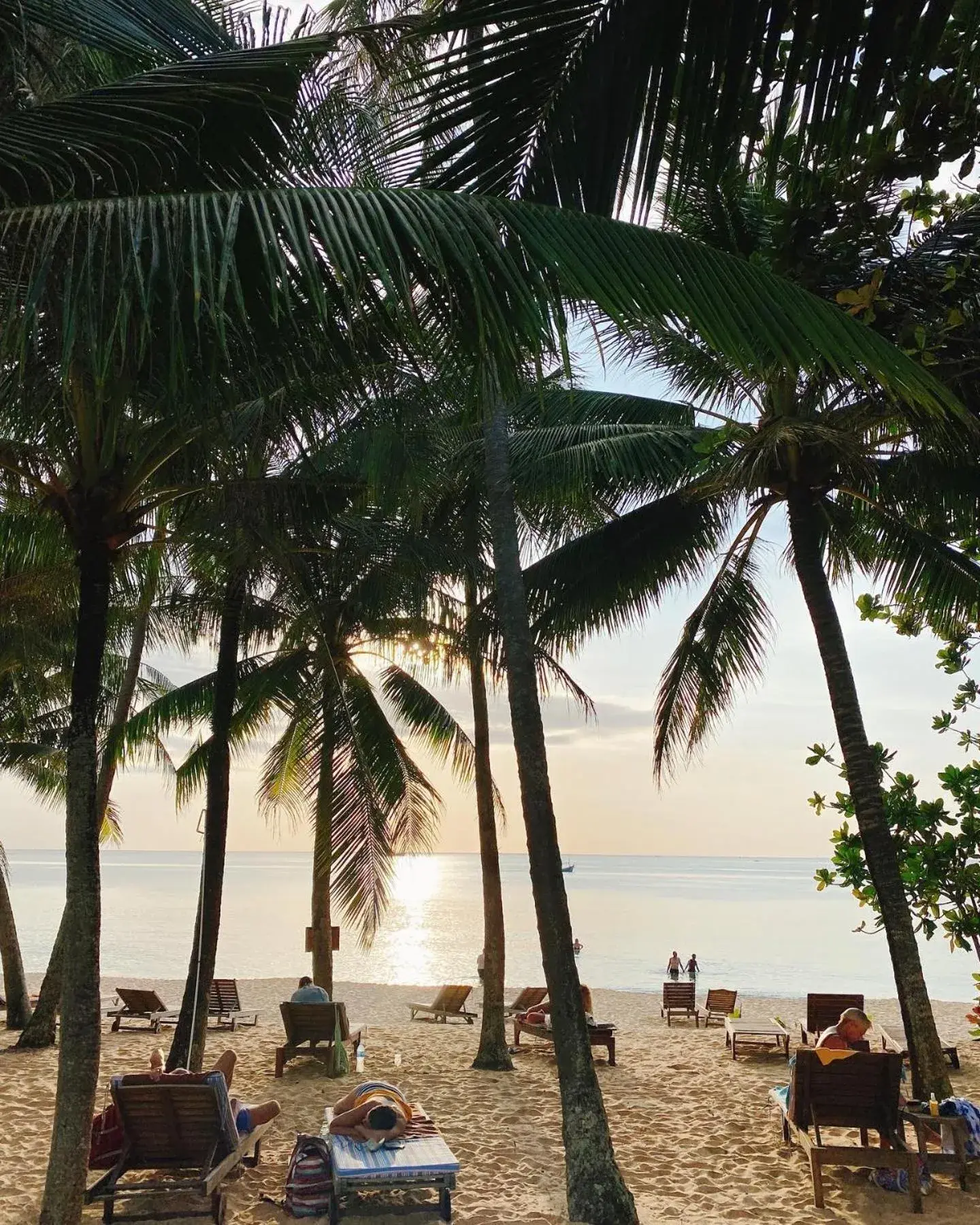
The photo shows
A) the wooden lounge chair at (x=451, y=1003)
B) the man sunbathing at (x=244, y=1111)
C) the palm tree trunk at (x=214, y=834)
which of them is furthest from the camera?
the wooden lounge chair at (x=451, y=1003)

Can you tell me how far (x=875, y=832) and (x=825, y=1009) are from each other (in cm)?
394

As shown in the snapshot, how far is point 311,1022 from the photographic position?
1119 cm

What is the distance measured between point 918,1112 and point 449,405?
5788 millimetres

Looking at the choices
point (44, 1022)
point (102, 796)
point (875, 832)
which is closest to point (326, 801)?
point (102, 796)

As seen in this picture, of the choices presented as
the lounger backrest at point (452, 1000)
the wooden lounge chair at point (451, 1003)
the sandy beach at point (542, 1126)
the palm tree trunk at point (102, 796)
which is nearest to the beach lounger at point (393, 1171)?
the sandy beach at point (542, 1126)

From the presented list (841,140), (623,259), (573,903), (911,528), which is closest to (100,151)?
(623,259)

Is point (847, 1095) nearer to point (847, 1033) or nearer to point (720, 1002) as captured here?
point (847, 1033)

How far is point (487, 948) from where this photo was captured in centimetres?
1234

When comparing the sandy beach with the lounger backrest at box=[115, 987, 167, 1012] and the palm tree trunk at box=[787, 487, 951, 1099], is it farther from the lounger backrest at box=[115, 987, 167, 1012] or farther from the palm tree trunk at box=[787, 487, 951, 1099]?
the palm tree trunk at box=[787, 487, 951, 1099]

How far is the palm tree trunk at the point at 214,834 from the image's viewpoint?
31.9ft

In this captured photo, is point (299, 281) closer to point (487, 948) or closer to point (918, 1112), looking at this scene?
point (918, 1112)

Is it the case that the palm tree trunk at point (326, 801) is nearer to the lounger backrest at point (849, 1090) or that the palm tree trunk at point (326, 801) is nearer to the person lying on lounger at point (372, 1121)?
the person lying on lounger at point (372, 1121)

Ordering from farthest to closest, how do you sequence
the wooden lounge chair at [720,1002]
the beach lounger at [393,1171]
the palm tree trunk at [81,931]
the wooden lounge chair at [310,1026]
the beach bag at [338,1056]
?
the wooden lounge chair at [720,1002] < the wooden lounge chair at [310,1026] < the beach bag at [338,1056] < the beach lounger at [393,1171] < the palm tree trunk at [81,931]

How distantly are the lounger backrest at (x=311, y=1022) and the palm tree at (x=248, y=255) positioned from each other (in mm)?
8594
